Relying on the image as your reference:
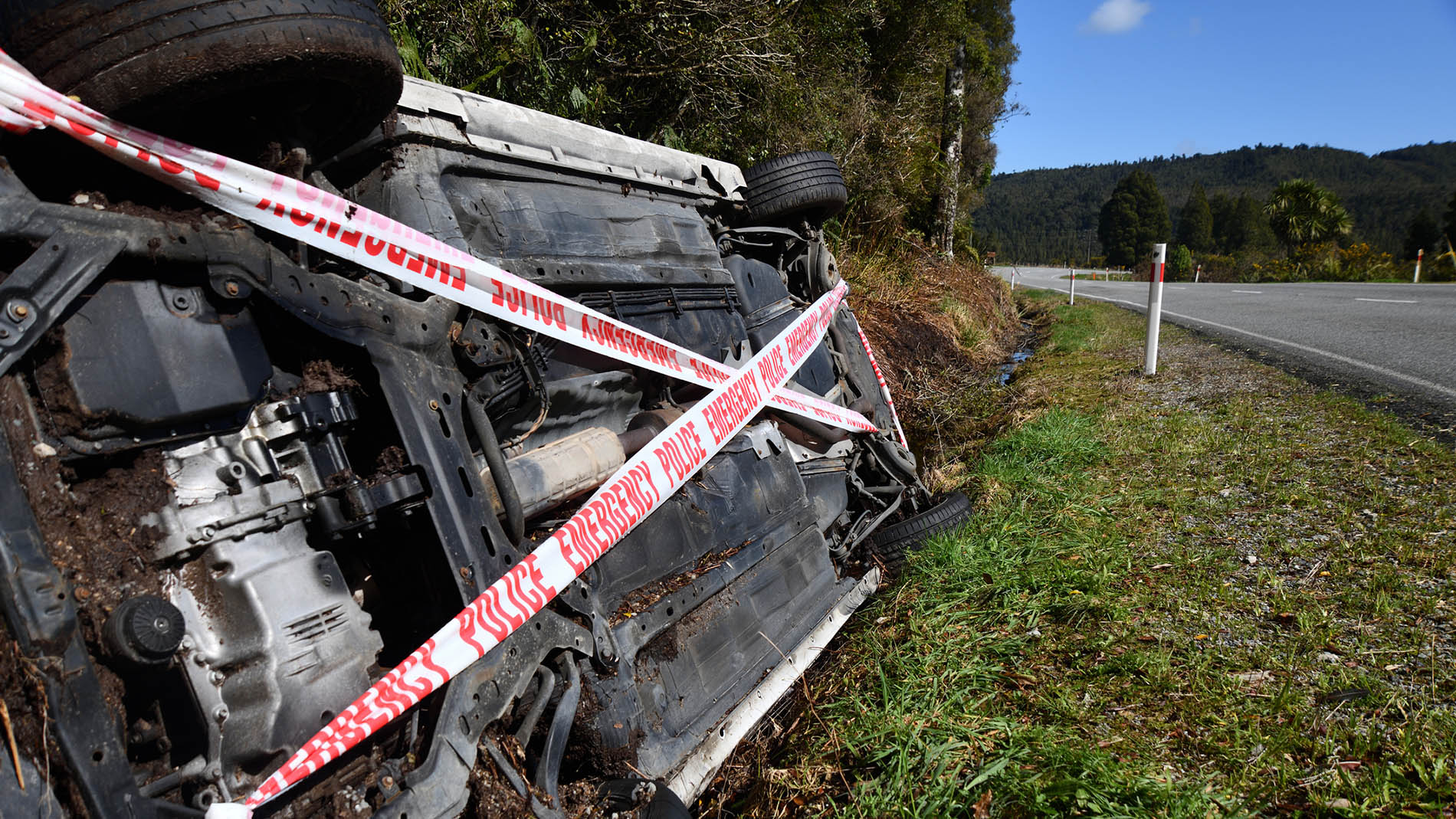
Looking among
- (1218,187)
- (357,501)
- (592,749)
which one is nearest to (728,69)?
(357,501)

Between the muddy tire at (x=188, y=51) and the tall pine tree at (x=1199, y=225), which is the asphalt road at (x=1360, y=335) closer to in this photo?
the muddy tire at (x=188, y=51)

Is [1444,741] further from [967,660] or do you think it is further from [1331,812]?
[967,660]

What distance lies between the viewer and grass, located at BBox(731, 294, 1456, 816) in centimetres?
201

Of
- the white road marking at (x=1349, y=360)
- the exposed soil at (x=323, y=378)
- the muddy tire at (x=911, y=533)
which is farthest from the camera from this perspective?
the white road marking at (x=1349, y=360)

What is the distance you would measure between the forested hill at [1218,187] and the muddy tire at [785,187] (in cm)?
9494

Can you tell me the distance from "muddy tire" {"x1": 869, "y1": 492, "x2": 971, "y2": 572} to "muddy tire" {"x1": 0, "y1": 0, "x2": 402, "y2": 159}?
297cm

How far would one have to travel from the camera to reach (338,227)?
200 centimetres

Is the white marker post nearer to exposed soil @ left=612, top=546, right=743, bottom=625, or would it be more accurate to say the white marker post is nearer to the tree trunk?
exposed soil @ left=612, top=546, right=743, bottom=625

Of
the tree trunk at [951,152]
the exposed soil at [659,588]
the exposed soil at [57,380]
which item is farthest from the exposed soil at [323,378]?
the tree trunk at [951,152]

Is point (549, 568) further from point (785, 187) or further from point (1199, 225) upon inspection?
point (1199, 225)

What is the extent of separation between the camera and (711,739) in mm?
2467

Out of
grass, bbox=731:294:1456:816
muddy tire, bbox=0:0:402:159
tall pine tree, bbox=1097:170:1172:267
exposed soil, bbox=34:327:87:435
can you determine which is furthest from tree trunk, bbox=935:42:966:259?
tall pine tree, bbox=1097:170:1172:267

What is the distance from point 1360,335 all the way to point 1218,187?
162 meters

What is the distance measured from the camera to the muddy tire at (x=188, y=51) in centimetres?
155
